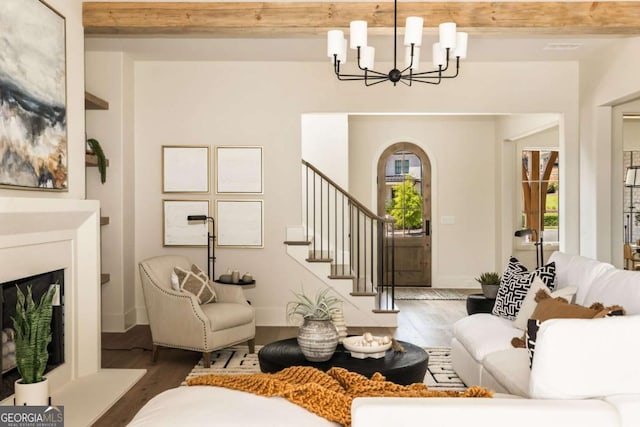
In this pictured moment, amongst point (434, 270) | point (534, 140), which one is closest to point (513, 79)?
point (534, 140)

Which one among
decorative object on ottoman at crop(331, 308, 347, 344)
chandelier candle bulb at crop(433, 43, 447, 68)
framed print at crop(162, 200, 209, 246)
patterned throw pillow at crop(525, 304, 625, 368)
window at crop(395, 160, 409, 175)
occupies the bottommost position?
Result: decorative object on ottoman at crop(331, 308, 347, 344)

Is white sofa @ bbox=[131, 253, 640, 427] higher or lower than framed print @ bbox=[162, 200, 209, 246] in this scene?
lower

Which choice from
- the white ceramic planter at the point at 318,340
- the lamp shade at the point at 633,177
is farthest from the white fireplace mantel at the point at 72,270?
the lamp shade at the point at 633,177

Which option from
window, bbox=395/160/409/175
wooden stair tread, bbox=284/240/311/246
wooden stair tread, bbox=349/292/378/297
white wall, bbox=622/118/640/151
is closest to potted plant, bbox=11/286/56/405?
wooden stair tread, bbox=284/240/311/246

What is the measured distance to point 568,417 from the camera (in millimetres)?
1825

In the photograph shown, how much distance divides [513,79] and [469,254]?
3429 millimetres

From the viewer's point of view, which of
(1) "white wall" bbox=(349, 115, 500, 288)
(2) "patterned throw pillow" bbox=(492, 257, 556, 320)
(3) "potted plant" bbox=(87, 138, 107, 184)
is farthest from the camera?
(1) "white wall" bbox=(349, 115, 500, 288)

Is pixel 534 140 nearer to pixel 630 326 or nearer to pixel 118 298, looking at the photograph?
pixel 118 298

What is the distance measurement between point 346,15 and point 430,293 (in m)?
5.16

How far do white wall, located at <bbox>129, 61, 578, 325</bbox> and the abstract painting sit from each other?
7.87 ft

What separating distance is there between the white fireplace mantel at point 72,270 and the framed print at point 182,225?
2035 mm

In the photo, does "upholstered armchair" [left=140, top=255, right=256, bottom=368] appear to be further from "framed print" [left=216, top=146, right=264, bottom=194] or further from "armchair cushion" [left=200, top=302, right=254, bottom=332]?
"framed print" [left=216, top=146, right=264, bottom=194]

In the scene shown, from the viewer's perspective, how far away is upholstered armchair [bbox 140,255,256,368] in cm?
476

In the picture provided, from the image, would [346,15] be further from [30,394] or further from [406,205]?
[406,205]
